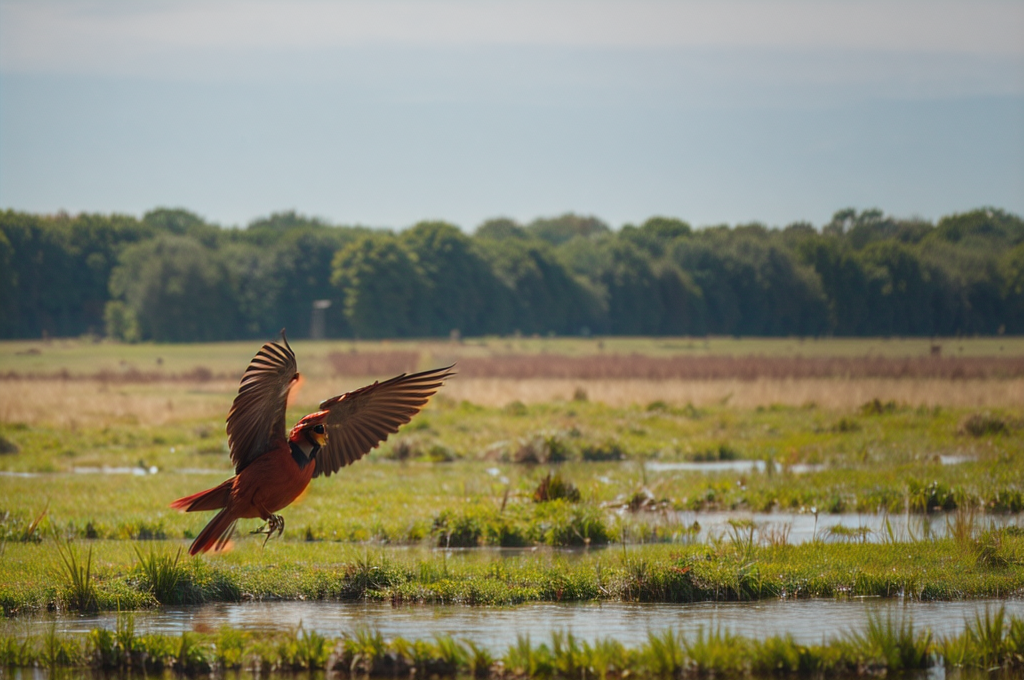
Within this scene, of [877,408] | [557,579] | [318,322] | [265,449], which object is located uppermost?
[318,322]

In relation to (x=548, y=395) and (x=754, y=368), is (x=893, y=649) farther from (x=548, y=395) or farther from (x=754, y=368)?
(x=754, y=368)

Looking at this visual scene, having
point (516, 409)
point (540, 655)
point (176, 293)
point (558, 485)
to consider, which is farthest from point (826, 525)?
point (176, 293)

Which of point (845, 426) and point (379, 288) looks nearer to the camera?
point (845, 426)

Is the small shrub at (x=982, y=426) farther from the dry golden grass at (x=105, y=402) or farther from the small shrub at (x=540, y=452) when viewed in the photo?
the dry golden grass at (x=105, y=402)

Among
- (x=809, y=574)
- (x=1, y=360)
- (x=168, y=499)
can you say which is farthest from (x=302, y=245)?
(x=809, y=574)

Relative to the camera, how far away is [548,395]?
141ft

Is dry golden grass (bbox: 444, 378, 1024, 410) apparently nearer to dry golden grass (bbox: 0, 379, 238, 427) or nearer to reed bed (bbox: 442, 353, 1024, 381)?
reed bed (bbox: 442, 353, 1024, 381)

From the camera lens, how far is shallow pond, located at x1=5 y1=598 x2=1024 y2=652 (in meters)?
10.4

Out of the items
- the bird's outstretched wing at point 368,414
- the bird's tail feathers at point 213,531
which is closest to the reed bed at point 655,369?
the bird's outstretched wing at point 368,414

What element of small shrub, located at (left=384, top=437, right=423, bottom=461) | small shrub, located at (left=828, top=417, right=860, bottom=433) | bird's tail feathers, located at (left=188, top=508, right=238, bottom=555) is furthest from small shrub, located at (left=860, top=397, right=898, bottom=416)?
bird's tail feathers, located at (left=188, top=508, right=238, bottom=555)

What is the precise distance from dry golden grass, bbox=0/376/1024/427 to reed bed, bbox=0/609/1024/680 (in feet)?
85.5

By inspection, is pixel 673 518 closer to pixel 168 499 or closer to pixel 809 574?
pixel 809 574

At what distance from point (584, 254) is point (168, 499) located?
122929mm

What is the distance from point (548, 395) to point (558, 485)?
80.2 ft
